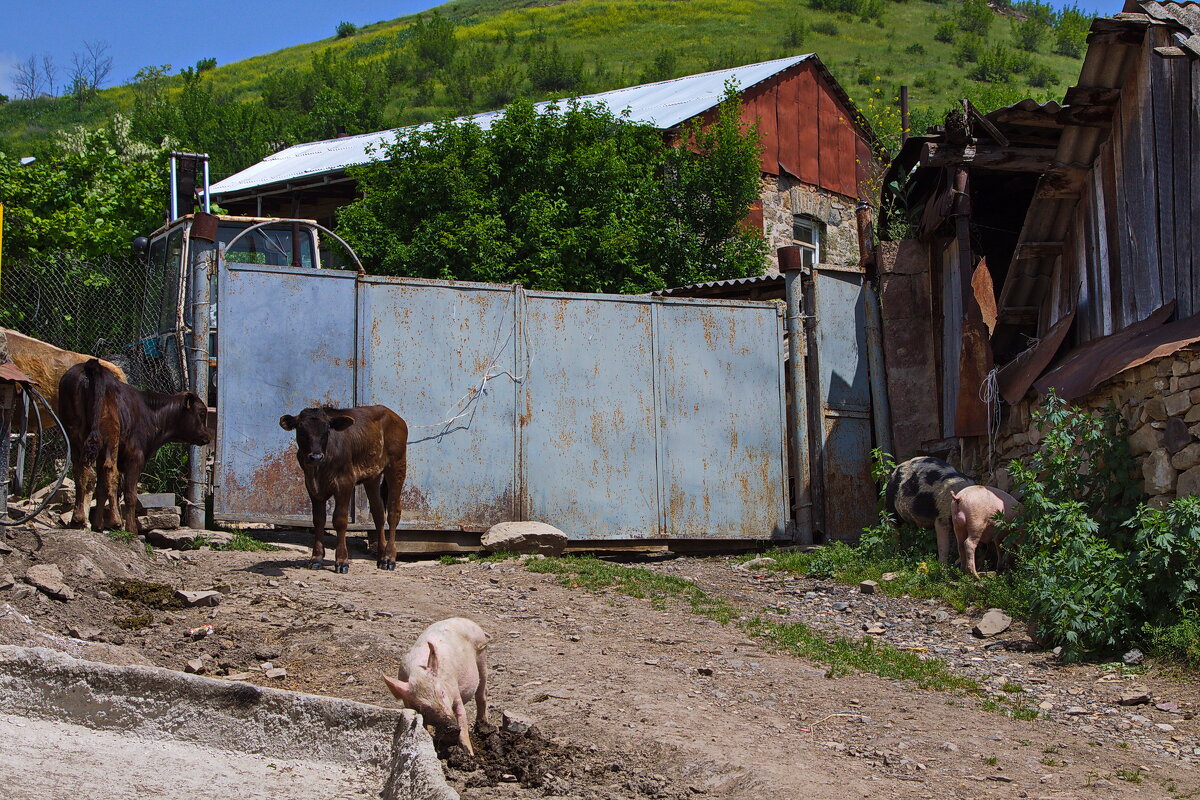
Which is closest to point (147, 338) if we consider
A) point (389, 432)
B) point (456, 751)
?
point (389, 432)

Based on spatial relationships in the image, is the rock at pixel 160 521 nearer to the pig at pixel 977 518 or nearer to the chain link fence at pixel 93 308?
the chain link fence at pixel 93 308

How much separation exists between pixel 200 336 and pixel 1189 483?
8018mm

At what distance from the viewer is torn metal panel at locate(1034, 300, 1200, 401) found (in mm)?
7828

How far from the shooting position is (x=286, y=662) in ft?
21.8

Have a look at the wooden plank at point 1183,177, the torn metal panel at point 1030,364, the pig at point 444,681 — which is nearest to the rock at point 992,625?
the torn metal panel at point 1030,364

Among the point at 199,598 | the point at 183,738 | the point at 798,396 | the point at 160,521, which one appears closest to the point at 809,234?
the point at 798,396

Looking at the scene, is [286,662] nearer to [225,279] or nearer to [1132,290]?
[225,279]

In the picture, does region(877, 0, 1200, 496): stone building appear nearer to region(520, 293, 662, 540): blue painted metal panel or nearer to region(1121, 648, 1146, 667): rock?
region(1121, 648, 1146, 667): rock

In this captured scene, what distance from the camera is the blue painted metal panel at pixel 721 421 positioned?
11461mm

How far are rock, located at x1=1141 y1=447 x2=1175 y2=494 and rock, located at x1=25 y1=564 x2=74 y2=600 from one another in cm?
715

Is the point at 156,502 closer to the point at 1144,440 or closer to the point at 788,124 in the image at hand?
the point at 1144,440

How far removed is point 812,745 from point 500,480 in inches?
228

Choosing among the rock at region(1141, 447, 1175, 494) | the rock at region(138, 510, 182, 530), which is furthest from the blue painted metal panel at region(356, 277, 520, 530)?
the rock at region(1141, 447, 1175, 494)

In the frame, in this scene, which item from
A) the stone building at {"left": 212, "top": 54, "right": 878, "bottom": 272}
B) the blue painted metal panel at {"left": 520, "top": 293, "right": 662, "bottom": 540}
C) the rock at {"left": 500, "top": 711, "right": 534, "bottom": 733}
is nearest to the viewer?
the rock at {"left": 500, "top": 711, "right": 534, "bottom": 733}
